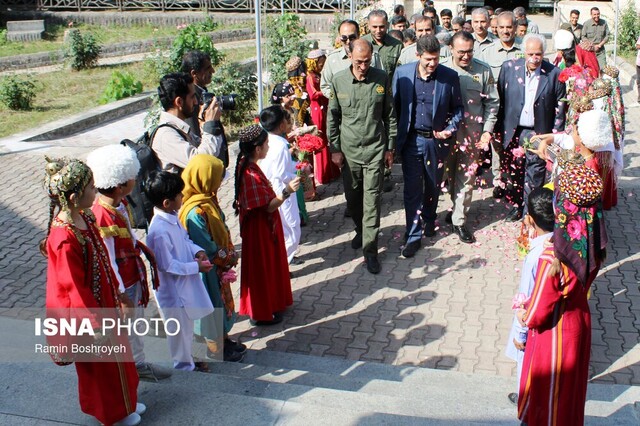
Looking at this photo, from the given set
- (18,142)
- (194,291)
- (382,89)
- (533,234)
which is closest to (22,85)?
(18,142)

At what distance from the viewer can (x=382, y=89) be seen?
629 cm

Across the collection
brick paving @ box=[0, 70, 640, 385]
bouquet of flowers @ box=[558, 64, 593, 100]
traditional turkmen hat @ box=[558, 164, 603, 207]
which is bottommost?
brick paving @ box=[0, 70, 640, 385]

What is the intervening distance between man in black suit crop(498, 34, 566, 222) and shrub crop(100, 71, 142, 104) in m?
9.13

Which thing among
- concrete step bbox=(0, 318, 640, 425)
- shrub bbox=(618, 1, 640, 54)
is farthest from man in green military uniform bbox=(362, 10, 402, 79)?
shrub bbox=(618, 1, 640, 54)

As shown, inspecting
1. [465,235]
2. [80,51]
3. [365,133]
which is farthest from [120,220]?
[80,51]

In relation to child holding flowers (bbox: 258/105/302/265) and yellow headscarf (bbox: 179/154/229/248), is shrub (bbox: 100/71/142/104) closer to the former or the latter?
child holding flowers (bbox: 258/105/302/265)

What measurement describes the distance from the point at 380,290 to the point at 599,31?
11567 millimetres

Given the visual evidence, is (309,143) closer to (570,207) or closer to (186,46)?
(570,207)

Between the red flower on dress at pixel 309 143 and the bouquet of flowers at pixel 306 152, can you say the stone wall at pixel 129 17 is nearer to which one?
the bouquet of flowers at pixel 306 152

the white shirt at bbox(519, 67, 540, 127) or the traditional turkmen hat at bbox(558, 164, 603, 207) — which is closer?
the traditional turkmen hat at bbox(558, 164, 603, 207)

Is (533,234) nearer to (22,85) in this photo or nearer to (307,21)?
(22,85)

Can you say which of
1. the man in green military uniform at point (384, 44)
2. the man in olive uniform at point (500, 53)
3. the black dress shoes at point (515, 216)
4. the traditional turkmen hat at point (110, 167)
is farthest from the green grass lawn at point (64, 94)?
the traditional turkmen hat at point (110, 167)

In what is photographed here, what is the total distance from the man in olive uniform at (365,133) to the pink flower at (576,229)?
298cm

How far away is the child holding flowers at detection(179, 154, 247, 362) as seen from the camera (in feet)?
15.2
